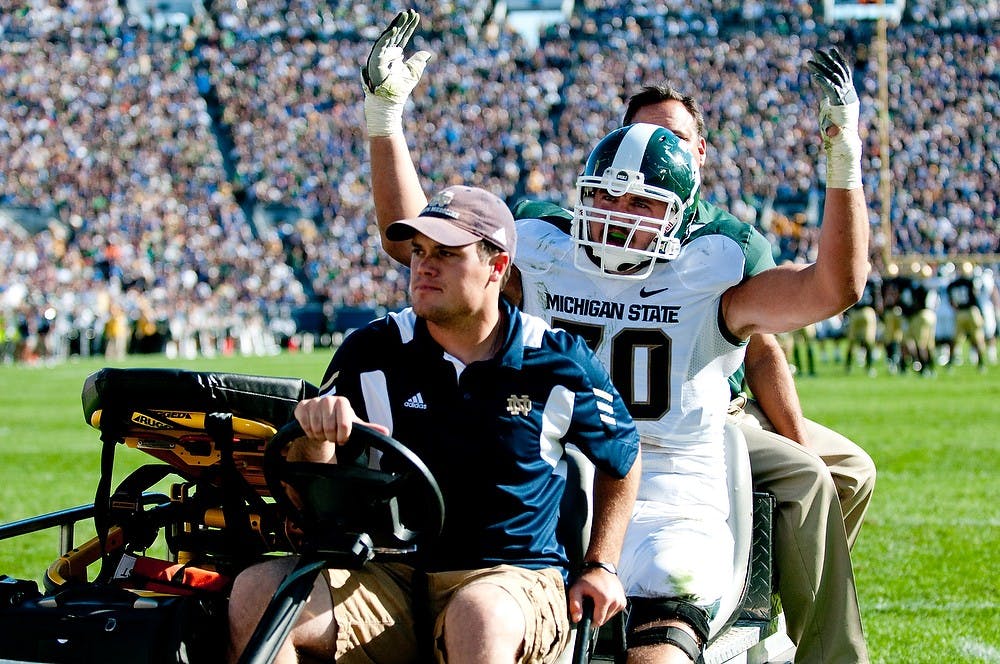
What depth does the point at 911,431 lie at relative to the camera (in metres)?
12.4

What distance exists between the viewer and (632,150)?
3.65 meters

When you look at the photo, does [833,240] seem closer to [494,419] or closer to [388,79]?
[494,419]

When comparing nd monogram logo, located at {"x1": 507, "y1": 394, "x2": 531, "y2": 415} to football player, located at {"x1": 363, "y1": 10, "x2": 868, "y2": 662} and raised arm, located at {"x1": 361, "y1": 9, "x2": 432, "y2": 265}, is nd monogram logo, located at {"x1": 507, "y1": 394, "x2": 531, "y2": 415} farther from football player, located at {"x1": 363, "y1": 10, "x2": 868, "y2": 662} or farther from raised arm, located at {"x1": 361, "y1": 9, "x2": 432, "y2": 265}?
raised arm, located at {"x1": 361, "y1": 9, "x2": 432, "y2": 265}

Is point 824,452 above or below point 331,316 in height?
above

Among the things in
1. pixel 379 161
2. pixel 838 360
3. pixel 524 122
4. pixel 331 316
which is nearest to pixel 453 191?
pixel 379 161

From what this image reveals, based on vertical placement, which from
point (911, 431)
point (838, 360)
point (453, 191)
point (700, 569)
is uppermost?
point (453, 191)

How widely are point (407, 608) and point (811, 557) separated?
1.55 m

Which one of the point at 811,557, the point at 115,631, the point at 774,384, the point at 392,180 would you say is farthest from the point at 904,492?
the point at 115,631

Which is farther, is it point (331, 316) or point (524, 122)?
point (524, 122)

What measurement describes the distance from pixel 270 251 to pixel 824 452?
31342 mm

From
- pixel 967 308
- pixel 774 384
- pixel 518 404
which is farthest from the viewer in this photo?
pixel 967 308

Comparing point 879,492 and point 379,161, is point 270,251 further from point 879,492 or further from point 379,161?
point 379,161

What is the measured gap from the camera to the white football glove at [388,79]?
371 cm

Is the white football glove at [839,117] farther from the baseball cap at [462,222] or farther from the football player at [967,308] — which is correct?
the football player at [967,308]
